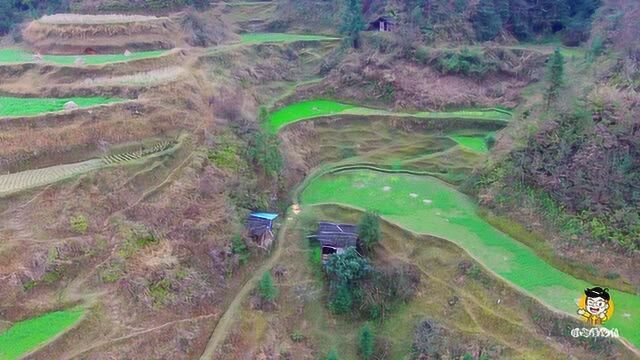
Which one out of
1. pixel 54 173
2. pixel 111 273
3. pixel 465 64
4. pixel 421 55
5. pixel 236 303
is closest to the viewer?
pixel 111 273

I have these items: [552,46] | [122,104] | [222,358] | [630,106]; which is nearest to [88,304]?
[222,358]

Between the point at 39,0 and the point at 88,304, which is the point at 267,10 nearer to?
the point at 39,0

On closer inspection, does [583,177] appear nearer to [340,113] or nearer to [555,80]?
[555,80]

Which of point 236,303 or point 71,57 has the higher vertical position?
point 71,57

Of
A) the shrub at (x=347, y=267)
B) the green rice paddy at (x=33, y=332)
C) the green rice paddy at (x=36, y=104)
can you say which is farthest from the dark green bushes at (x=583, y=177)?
the green rice paddy at (x=36, y=104)

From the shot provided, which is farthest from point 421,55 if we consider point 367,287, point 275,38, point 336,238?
point 367,287

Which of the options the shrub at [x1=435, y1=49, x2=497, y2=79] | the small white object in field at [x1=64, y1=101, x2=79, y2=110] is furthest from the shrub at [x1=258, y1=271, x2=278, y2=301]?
the shrub at [x1=435, y1=49, x2=497, y2=79]
